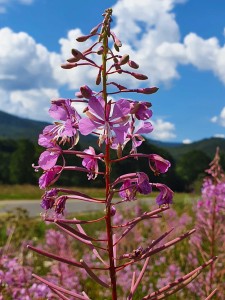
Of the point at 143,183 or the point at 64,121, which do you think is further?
the point at 64,121

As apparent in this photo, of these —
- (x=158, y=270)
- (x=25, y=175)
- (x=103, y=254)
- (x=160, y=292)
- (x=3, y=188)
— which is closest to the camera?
(x=160, y=292)

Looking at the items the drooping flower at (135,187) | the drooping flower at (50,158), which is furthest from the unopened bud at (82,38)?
the drooping flower at (135,187)

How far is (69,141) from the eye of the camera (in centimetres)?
216

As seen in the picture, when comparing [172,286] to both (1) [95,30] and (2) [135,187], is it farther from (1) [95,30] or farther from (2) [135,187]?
(1) [95,30]

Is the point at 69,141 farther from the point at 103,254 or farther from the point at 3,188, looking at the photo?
the point at 3,188

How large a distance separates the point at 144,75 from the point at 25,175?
58849 millimetres

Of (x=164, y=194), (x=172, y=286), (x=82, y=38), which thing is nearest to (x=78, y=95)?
(x=82, y=38)

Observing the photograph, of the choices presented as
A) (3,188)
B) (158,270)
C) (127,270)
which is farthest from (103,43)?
(3,188)

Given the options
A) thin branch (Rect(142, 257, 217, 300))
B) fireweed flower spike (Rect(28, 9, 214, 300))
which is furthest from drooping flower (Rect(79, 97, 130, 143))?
thin branch (Rect(142, 257, 217, 300))

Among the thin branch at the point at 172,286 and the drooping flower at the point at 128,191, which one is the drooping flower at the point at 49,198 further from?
the thin branch at the point at 172,286

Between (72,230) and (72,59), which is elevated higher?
(72,59)

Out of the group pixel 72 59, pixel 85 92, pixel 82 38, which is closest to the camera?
pixel 85 92

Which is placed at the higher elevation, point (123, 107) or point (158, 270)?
point (123, 107)

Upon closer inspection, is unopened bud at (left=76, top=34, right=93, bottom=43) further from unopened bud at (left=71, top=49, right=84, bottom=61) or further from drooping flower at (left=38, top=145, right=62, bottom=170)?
drooping flower at (left=38, top=145, right=62, bottom=170)
